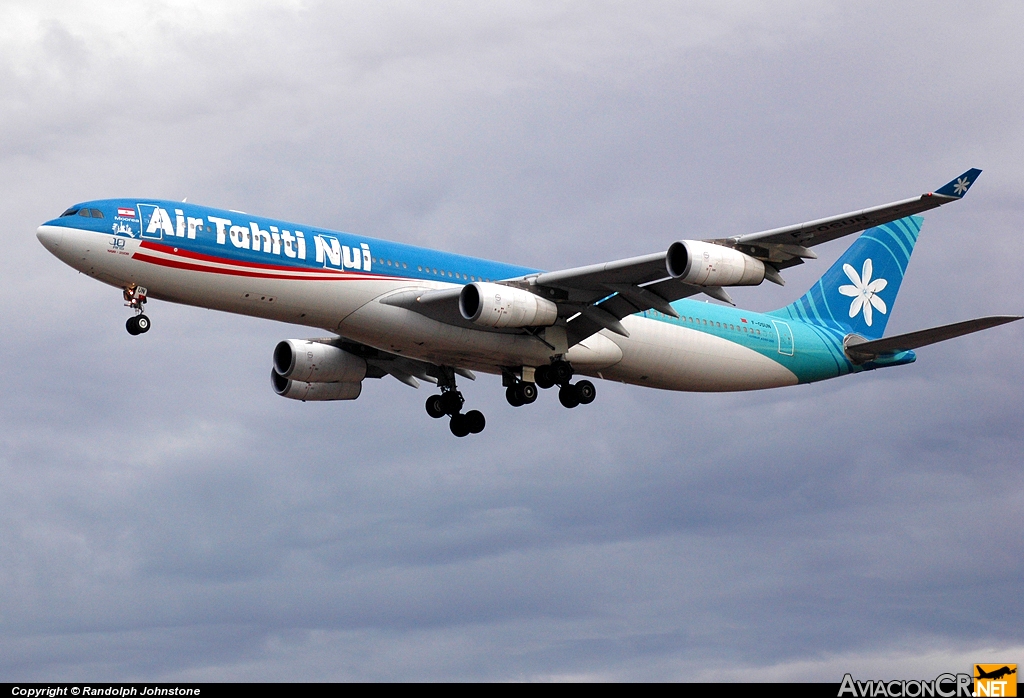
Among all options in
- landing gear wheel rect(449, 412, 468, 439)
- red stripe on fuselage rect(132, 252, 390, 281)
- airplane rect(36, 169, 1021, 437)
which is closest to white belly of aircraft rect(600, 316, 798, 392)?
airplane rect(36, 169, 1021, 437)

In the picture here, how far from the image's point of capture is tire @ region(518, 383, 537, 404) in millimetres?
45719

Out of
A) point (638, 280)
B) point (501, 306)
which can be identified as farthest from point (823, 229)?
point (501, 306)

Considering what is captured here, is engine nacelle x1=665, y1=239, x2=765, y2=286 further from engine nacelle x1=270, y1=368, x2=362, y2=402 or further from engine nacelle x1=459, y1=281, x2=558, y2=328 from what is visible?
engine nacelle x1=270, y1=368, x2=362, y2=402

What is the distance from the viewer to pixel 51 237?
126ft

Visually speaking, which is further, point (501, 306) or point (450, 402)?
point (450, 402)

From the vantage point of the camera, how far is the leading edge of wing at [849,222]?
35.4 meters

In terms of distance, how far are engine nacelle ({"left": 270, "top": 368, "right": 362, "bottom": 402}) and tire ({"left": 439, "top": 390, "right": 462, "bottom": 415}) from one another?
3.32 meters

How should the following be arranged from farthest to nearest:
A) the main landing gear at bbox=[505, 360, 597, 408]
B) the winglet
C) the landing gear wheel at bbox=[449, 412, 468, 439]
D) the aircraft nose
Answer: the landing gear wheel at bbox=[449, 412, 468, 439] → the main landing gear at bbox=[505, 360, 597, 408] → the aircraft nose → the winglet

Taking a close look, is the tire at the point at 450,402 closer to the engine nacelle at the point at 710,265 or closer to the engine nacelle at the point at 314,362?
the engine nacelle at the point at 314,362

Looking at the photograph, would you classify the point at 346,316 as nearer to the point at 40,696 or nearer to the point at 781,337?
the point at 40,696

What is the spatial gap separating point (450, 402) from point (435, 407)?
0.62m

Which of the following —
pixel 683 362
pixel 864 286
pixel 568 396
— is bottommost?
pixel 568 396

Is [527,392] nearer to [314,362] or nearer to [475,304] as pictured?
[475,304]

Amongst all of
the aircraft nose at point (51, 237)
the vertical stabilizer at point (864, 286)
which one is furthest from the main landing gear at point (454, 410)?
the aircraft nose at point (51, 237)
